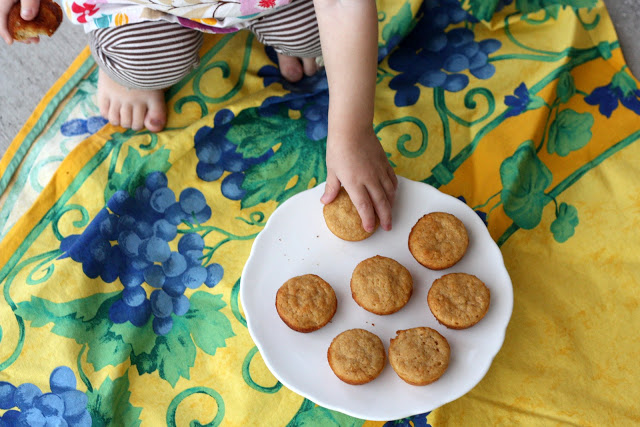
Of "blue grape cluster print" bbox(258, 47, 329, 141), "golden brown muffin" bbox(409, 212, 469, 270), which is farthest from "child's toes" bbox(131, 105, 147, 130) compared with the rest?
"golden brown muffin" bbox(409, 212, 469, 270)

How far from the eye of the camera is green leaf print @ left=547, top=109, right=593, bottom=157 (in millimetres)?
1086

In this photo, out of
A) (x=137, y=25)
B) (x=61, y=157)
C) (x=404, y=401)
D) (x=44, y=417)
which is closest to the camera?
(x=404, y=401)

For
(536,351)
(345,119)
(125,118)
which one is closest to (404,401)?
(536,351)

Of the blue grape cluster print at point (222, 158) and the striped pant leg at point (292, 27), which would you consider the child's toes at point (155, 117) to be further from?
the striped pant leg at point (292, 27)

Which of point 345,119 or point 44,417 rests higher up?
point 345,119

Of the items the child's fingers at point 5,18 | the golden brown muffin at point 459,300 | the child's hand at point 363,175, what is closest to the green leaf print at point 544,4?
the child's hand at point 363,175

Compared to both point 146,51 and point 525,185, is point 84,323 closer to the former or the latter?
point 146,51

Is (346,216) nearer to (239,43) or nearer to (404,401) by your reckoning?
(404,401)

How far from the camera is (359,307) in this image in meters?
0.88

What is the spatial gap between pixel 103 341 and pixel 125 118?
0.44 metres

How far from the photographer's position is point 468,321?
0.83m

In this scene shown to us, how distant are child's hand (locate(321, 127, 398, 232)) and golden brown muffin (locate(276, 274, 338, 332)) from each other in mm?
118

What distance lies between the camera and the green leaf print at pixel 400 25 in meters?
1.18

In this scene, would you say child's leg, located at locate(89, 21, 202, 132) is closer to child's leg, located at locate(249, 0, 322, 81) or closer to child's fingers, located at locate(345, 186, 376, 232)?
child's leg, located at locate(249, 0, 322, 81)
